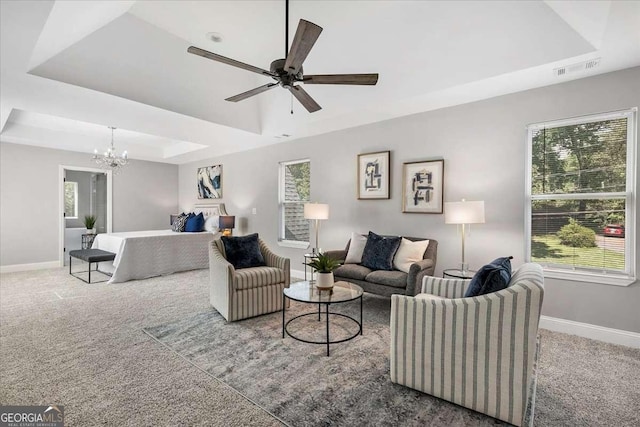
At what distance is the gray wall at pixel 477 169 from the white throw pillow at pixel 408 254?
0.38m

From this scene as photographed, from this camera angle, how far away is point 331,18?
3277 millimetres

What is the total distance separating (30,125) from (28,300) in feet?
12.0

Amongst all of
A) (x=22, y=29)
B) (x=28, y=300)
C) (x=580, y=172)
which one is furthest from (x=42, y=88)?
(x=580, y=172)

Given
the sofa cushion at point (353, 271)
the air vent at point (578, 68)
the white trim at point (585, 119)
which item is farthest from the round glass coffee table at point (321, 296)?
the air vent at point (578, 68)

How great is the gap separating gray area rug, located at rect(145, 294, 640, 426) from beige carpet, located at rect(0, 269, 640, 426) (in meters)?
0.01

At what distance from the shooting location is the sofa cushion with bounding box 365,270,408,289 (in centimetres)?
343

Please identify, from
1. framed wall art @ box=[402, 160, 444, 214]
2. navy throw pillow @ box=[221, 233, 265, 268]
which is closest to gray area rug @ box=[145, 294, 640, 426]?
navy throw pillow @ box=[221, 233, 265, 268]

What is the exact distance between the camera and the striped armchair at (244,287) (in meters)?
3.26

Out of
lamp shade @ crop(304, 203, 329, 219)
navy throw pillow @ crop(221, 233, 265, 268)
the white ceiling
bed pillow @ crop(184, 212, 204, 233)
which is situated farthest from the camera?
bed pillow @ crop(184, 212, 204, 233)

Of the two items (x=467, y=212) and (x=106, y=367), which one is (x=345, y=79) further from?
(x=106, y=367)

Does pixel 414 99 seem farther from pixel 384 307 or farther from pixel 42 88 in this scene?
pixel 42 88

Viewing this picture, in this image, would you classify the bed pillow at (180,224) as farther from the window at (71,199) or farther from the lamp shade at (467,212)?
the lamp shade at (467,212)

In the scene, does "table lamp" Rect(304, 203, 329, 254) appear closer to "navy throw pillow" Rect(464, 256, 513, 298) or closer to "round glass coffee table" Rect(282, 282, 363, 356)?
"round glass coffee table" Rect(282, 282, 363, 356)

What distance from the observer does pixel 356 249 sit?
424 cm
